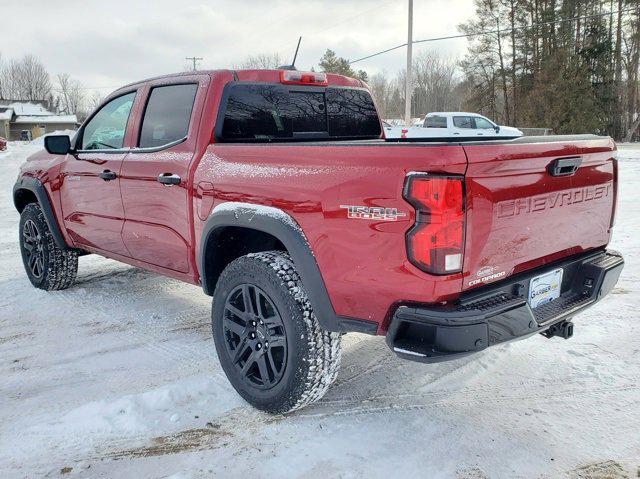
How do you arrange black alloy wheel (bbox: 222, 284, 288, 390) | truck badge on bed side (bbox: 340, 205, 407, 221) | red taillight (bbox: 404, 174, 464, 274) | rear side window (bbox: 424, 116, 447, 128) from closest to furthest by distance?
red taillight (bbox: 404, 174, 464, 274) → truck badge on bed side (bbox: 340, 205, 407, 221) → black alloy wheel (bbox: 222, 284, 288, 390) → rear side window (bbox: 424, 116, 447, 128)

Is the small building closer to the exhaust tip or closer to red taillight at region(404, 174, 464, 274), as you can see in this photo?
the exhaust tip

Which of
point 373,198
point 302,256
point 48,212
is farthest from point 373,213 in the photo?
point 48,212

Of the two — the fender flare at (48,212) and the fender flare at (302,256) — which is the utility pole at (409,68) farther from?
the fender flare at (302,256)

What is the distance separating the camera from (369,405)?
3.00 m

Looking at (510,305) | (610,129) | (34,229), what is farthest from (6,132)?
(510,305)

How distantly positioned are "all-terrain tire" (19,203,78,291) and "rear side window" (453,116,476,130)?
63.1 feet

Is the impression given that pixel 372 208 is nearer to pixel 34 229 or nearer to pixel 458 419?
pixel 458 419

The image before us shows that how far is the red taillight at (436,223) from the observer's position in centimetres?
212

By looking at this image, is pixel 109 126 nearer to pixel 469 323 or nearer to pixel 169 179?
pixel 169 179

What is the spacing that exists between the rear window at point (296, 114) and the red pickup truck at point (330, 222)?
0.04 feet

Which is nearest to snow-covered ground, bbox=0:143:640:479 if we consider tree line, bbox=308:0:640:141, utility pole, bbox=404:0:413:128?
utility pole, bbox=404:0:413:128

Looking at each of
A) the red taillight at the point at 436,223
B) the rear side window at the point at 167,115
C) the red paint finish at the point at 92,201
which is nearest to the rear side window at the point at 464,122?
the red paint finish at the point at 92,201

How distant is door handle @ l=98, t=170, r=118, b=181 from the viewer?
4.00 meters

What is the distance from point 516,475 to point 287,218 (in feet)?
5.18
